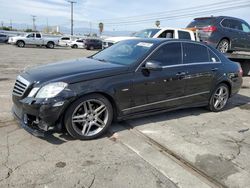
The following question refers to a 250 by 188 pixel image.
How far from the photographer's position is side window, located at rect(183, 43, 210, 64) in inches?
215

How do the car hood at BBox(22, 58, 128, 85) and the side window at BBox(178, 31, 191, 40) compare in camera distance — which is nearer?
the car hood at BBox(22, 58, 128, 85)

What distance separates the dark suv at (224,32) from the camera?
1055 cm

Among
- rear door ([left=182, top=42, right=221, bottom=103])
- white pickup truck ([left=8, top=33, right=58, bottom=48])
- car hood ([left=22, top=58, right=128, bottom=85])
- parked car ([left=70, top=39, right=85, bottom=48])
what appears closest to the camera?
car hood ([left=22, top=58, right=128, bottom=85])

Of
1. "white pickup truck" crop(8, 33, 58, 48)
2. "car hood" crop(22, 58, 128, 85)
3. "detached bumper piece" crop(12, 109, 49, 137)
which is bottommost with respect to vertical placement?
"white pickup truck" crop(8, 33, 58, 48)

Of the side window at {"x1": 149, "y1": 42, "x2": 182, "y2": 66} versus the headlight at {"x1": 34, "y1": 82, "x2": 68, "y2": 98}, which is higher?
the side window at {"x1": 149, "y1": 42, "x2": 182, "y2": 66}

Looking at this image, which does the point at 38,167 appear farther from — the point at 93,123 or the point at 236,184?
the point at 236,184

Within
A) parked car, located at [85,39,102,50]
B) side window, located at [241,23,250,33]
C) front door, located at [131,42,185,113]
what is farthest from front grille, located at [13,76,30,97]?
parked car, located at [85,39,102,50]

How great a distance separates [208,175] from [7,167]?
2.48m

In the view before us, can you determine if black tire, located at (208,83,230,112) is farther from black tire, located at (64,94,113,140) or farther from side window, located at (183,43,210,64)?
black tire, located at (64,94,113,140)

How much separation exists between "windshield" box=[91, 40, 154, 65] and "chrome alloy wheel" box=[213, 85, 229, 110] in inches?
86.3

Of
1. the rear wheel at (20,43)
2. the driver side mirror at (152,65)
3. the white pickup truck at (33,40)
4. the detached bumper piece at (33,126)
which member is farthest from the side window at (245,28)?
the rear wheel at (20,43)

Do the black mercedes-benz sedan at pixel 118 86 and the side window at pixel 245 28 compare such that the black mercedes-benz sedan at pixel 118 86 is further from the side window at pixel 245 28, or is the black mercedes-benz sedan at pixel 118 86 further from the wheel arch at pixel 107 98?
the side window at pixel 245 28

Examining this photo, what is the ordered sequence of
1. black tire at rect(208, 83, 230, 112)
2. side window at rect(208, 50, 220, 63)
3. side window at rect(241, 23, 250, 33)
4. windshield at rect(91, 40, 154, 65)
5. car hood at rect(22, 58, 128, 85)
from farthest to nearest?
side window at rect(241, 23, 250, 33) → black tire at rect(208, 83, 230, 112) → side window at rect(208, 50, 220, 63) → windshield at rect(91, 40, 154, 65) → car hood at rect(22, 58, 128, 85)

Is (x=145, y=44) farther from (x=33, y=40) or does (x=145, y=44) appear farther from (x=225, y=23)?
(x=33, y=40)
